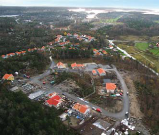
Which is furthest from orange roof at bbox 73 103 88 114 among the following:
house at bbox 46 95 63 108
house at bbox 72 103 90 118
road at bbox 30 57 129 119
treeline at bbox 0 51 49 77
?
treeline at bbox 0 51 49 77

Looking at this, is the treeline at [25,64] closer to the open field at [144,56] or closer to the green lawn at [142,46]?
the open field at [144,56]

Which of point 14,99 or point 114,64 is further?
point 114,64

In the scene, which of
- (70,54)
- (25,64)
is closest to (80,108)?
(25,64)

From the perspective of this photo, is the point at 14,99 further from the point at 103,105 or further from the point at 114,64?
the point at 114,64

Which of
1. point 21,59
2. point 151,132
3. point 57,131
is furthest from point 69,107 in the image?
point 21,59

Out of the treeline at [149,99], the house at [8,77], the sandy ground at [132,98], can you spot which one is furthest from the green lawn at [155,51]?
the house at [8,77]

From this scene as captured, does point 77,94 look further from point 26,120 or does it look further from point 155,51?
point 155,51
